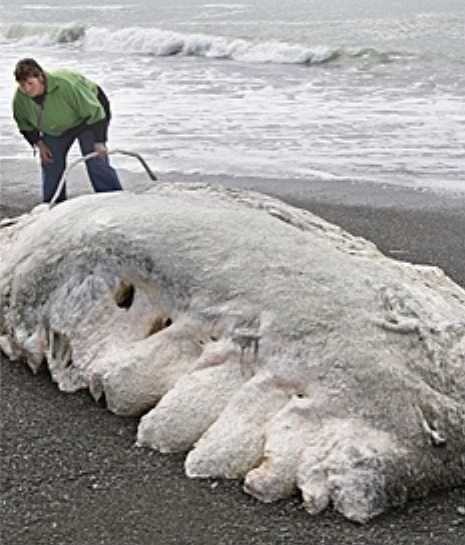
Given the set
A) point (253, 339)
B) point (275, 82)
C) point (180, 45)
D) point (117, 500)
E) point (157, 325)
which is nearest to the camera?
point (117, 500)

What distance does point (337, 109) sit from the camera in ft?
47.0

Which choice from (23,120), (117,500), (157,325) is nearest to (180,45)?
(23,120)

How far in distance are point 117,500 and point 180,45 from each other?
20680mm

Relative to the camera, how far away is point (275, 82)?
17.6m

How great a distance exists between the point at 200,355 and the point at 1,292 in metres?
1.36

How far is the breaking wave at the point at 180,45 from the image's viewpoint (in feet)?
66.4

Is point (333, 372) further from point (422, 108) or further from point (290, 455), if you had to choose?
point (422, 108)

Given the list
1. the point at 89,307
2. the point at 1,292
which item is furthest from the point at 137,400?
the point at 1,292

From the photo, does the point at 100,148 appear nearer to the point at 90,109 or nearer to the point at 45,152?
the point at 90,109

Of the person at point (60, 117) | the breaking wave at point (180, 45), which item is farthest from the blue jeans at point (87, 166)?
the breaking wave at point (180, 45)

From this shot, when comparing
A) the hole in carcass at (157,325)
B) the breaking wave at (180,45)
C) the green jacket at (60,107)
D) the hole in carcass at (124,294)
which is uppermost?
the green jacket at (60,107)

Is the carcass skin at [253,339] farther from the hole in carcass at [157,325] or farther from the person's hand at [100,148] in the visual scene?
the person's hand at [100,148]

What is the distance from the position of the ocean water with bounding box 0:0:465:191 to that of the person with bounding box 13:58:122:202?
3420 millimetres

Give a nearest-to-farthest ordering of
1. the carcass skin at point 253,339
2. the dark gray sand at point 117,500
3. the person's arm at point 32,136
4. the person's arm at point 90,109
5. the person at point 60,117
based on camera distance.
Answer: the dark gray sand at point 117,500
the carcass skin at point 253,339
the person at point 60,117
the person's arm at point 90,109
the person's arm at point 32,136
